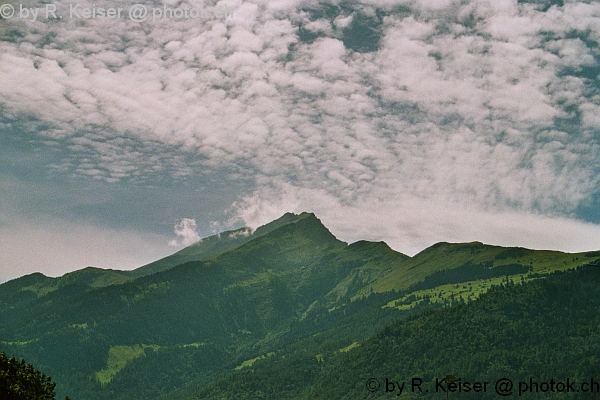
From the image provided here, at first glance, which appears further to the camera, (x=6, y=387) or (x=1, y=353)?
(x=1, y=353)

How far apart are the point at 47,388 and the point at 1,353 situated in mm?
11477

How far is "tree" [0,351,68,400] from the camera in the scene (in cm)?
9075

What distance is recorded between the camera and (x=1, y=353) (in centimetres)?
10050

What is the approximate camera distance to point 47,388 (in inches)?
3910

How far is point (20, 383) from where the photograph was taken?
93.9 m

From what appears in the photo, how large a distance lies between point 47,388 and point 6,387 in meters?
9.39

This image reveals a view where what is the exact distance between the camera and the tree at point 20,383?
90.8 metres

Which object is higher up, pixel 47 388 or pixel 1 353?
pixel 1 353

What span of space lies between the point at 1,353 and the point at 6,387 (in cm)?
1179

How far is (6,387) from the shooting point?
91062mm
